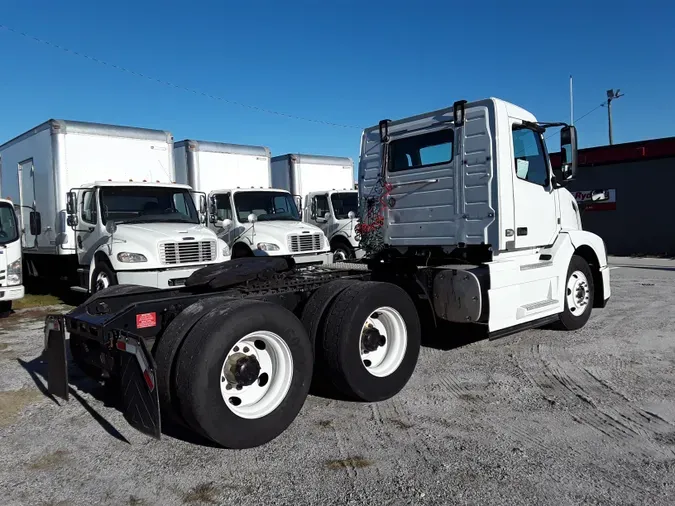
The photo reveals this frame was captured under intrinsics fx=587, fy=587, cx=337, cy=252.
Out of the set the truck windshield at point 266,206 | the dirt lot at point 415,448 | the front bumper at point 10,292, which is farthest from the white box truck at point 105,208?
the dirt lot at point 415,448

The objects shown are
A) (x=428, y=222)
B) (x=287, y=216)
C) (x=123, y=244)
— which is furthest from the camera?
(x=287, y=216)

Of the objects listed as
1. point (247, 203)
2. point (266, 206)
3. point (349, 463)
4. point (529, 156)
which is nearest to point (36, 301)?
point (247, 203)

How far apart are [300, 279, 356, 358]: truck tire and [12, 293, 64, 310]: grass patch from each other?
863 centimetres

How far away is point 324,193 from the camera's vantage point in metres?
15.8

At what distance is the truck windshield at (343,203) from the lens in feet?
51.2

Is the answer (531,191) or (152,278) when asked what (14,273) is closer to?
(152,278)

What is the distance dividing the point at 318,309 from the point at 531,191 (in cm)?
338

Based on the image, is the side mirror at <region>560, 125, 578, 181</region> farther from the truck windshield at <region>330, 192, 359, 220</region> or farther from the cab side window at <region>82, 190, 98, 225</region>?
the truck windshield at <region>330, 192, 359, 220</region>

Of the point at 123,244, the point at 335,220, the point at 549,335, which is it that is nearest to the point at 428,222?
the point at 549,335

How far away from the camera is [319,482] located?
3.72 metres

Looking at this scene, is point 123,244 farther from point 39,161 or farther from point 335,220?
point 335,220

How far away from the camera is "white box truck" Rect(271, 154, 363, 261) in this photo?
→ 607 inches

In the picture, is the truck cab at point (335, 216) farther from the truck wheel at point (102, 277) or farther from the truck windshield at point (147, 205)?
the truck wheel at point (102, 277)

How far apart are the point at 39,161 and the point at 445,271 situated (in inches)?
354
